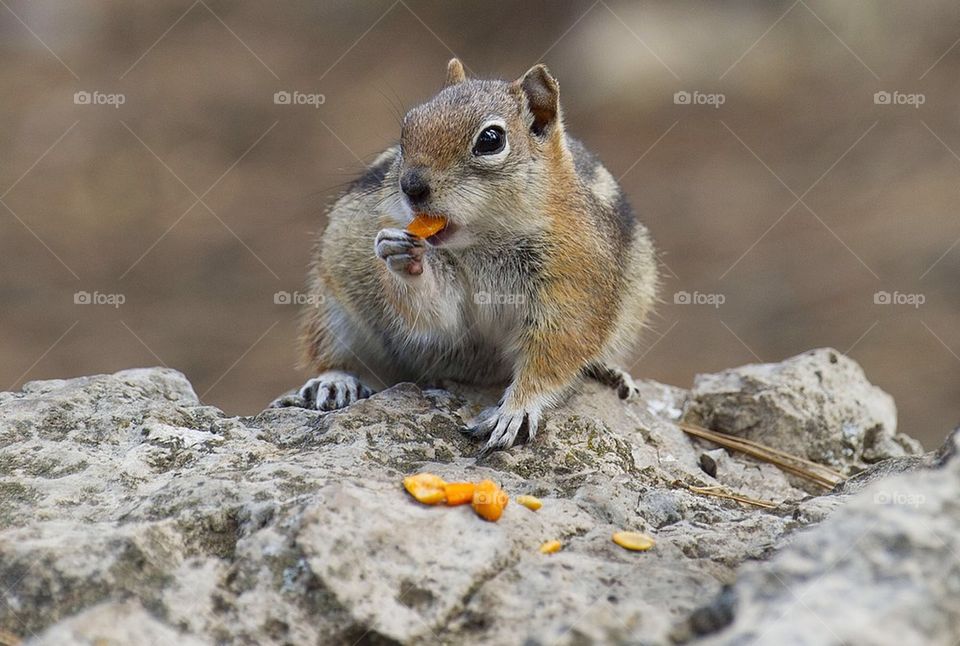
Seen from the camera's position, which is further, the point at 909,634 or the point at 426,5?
the point at 426,5

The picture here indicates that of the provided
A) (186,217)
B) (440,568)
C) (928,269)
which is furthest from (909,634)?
(186,217)

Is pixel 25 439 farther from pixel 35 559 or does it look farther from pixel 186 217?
pixel 186 217

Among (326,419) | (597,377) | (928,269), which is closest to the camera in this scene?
(326,419)

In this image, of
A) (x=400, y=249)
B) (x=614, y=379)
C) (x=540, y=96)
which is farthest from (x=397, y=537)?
(x=614, y=379)

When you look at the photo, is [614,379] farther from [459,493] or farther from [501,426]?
[459,493]

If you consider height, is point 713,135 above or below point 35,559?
above

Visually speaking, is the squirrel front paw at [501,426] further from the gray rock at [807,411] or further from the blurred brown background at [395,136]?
the blurred brown background at [395,136]

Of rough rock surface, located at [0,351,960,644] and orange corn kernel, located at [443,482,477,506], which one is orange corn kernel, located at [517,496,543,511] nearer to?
rough rock surface, located at [0,351,960,644]
